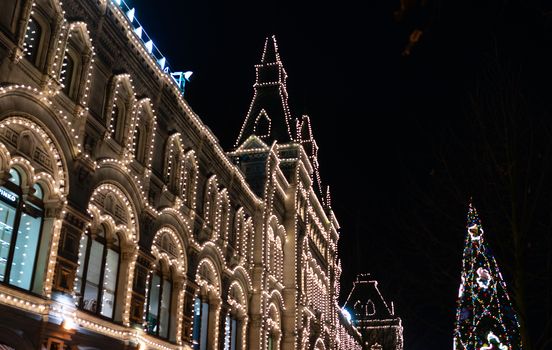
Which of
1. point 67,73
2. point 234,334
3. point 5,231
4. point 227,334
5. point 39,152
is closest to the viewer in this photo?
point 5,231

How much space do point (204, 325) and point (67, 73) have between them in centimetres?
1355

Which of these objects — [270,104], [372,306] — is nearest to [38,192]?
[270,104]

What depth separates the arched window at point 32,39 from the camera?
17.0m

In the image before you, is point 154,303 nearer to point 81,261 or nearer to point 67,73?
point 81,261

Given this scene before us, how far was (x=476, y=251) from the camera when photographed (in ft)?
103

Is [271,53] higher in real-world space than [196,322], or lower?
higher

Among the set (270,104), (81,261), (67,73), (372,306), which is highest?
(270,104)

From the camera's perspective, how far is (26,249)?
1664cm

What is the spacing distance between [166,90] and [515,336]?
21054 millimetres

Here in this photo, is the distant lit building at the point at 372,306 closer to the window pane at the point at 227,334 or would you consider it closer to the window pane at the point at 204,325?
the window pane at the point at 227,334

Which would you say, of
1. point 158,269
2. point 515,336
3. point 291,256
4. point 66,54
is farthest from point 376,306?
point 66,54

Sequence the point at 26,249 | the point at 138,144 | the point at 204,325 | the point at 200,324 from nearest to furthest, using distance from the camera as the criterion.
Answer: the point at 26,249 < the point at 138,144 < the point at 200,324 < the point at 204,325

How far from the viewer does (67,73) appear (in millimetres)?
18719

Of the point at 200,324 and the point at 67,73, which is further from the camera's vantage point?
the point at 200,324
